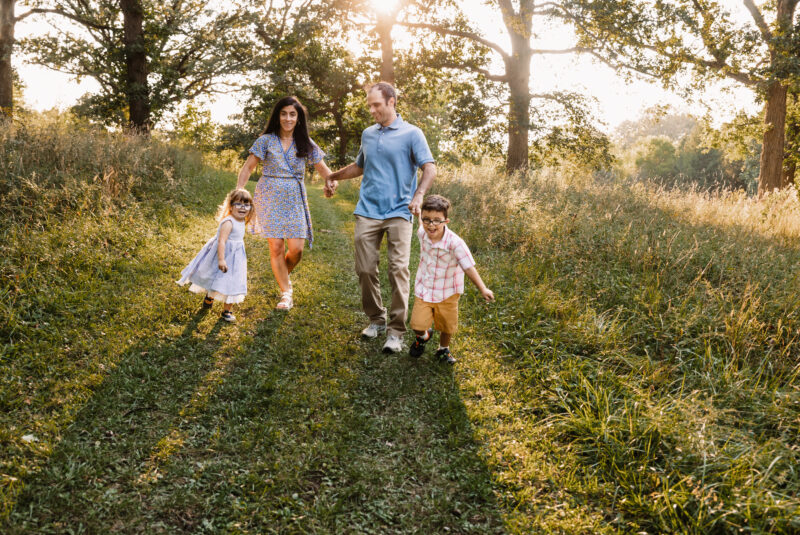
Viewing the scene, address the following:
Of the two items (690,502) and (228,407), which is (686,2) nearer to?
(690,502)

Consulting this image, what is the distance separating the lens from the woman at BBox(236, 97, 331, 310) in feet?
17.9

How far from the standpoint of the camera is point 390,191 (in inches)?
187

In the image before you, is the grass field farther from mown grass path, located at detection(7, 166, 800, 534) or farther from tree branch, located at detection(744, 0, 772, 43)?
tree branch, located at detection(744, 0, 772, 43)

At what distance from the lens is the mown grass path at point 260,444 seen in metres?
2.56

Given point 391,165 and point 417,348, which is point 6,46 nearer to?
point 391,165

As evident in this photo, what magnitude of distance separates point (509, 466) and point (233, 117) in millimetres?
31906

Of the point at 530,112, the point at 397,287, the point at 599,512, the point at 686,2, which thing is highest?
the point at 686,2

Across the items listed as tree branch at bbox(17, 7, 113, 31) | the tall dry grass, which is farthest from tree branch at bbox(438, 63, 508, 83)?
tree branch at bbox(17, 7, 113, 31)

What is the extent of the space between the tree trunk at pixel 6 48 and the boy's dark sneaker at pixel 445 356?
17388mm

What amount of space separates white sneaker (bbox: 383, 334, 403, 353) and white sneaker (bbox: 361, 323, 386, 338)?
35cm

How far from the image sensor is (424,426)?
12.0 ft

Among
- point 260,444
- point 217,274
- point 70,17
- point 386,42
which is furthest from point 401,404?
point 70,17

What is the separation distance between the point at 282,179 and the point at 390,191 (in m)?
1.59

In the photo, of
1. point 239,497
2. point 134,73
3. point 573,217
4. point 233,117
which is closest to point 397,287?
point 239,497
